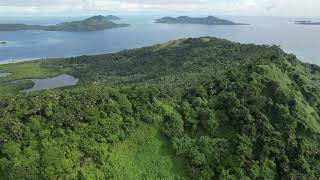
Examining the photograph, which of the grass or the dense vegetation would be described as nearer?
the dense vegetation

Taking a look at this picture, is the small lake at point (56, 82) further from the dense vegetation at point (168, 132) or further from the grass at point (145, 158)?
the grass at point (145, 158)

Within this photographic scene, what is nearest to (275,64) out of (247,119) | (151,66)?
(247,119)

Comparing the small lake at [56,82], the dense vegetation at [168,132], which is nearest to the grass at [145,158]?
the dense vegetation at [168,132]

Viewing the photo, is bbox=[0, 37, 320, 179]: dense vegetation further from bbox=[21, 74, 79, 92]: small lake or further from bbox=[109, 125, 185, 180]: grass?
bbox=[21, 74, 79, 92]: small lake

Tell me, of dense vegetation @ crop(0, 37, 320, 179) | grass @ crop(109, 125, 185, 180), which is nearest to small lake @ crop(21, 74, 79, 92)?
dense vegetation @ crop(0, 37, 320, 179)

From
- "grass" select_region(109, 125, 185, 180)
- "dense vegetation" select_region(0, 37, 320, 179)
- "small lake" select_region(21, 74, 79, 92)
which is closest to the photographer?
"dense vegetation" select_region(0, 37, 320, 179)

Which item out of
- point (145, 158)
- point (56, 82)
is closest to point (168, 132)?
point (145, 158)
